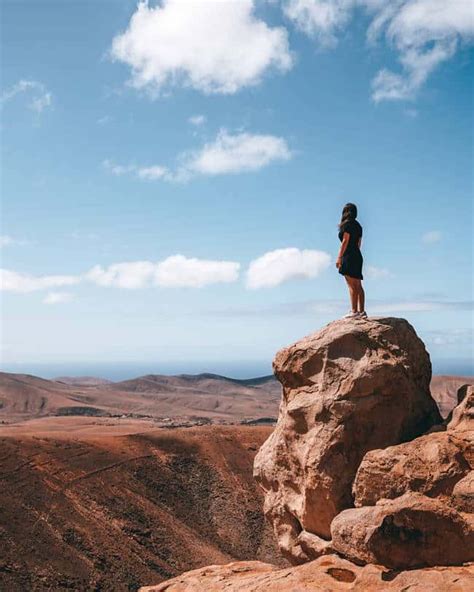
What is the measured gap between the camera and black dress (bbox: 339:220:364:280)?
48.7 ft

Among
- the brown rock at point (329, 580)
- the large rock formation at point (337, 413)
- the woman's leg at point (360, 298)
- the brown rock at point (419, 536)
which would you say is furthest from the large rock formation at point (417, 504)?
the woman's leg at point (360, 298)

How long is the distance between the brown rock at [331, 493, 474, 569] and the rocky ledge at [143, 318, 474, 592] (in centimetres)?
2

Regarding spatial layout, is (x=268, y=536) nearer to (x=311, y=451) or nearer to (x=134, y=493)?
(x=134, y=493)

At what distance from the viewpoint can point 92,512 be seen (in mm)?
36969

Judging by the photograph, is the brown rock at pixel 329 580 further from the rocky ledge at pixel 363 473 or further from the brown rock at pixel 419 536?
the brown rock at pixel 419 536

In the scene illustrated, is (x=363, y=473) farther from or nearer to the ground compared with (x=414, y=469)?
nearer to the ground

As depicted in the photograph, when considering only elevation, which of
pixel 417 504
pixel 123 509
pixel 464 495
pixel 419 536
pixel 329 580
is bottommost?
pixel 123 509

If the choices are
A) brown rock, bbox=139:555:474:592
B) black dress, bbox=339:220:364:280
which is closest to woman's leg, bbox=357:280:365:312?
black dress, bbox=339:220:364:280

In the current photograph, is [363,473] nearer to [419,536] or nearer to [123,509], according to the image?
[419,536]

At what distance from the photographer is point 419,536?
34.0 feet

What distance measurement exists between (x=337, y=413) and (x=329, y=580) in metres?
3.71

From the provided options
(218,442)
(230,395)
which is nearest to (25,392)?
(230,395)

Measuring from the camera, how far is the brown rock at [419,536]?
10.3 meters

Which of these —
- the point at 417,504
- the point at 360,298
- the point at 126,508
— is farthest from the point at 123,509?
the point at 417,504
